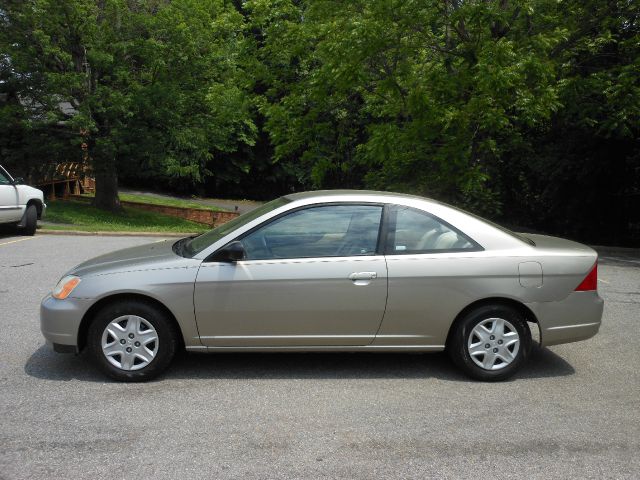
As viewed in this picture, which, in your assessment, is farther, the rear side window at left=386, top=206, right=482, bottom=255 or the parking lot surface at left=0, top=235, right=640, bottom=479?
the rear side window at left=386, top=206, right=482, bottom=255

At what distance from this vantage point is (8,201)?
13.5 m

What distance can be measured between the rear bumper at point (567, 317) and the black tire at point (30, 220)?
1204 centimetres

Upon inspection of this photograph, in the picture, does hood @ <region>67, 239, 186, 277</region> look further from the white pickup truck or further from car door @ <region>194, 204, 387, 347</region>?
the white pickup truck

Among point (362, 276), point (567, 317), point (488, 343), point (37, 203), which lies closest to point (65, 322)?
point (362, 276)

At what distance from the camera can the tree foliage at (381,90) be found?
14.8 meters

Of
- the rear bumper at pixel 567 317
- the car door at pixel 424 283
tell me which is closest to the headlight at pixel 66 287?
the car door at pixel 424 283

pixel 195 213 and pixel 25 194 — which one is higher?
pixel 25 194

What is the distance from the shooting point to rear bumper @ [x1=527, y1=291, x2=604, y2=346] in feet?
17.4

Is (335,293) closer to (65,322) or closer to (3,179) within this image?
(65,322)

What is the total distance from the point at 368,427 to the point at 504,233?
2.14 m

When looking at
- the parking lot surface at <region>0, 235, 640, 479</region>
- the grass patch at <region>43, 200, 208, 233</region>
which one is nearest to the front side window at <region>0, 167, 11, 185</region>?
the grass patch at <region>43, 200, 208, 233</region>

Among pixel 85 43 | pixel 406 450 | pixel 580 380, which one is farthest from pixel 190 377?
pixel 85 43

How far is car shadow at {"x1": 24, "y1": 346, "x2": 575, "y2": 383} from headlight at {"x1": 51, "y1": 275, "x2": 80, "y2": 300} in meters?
0.65

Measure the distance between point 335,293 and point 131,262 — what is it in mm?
1680
